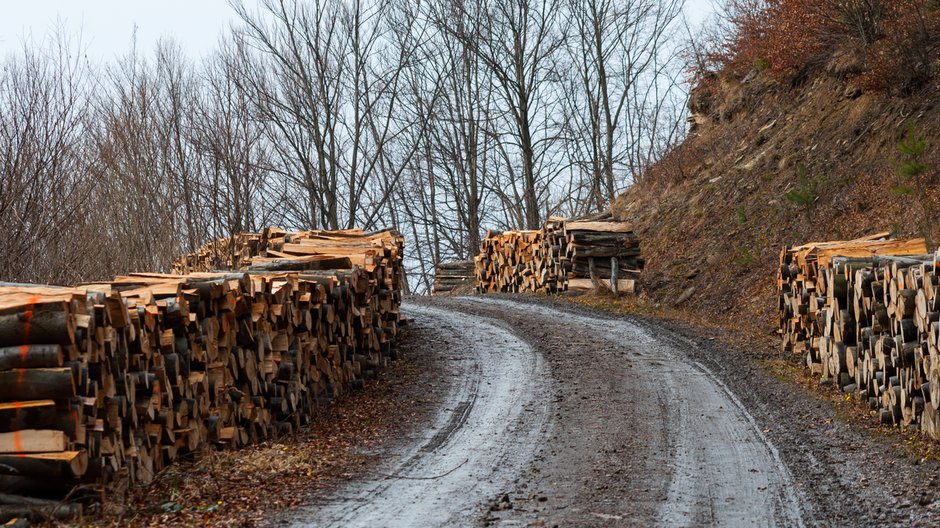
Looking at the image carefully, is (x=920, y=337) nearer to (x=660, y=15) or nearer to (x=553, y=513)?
(x=553, y=513)

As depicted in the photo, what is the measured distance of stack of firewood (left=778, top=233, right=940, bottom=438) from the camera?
8.33 m

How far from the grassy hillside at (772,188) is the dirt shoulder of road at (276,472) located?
835cm

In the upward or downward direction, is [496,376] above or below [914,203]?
below

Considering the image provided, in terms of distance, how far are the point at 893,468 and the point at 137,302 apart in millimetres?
6425

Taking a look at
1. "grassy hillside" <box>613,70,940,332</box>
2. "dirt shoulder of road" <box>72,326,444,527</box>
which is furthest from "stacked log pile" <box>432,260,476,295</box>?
"dirt shoulder of road" <box>72,326,444,527</box>

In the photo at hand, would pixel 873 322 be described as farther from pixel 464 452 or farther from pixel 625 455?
pixel 464 452

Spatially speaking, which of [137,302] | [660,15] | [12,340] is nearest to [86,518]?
[12,340]

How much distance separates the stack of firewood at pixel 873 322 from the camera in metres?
8.33

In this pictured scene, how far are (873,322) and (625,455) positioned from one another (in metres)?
3.41

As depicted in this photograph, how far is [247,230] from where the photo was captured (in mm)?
20922

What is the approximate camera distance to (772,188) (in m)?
22.6

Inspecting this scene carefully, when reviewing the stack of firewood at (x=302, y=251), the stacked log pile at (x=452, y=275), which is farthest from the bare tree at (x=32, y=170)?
the stacked log pile at (x=452, y=275)

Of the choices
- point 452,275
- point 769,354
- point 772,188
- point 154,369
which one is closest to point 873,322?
point 769,354

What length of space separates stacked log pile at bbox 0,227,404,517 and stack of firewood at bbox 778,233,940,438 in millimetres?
6141
